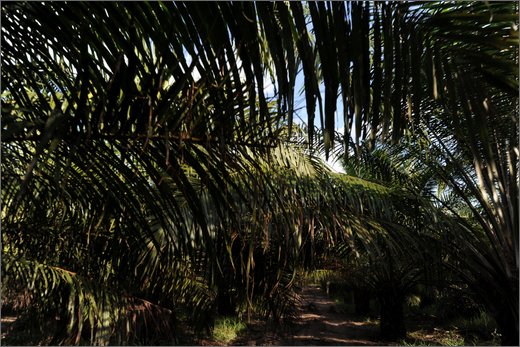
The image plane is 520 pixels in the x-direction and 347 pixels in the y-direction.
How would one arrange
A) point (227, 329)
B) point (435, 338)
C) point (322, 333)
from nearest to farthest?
point (227, 329) < point (435, 338) < point (322, 333)

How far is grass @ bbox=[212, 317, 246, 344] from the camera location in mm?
7477

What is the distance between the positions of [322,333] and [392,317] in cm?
148

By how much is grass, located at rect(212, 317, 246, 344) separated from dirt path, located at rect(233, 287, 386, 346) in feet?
0.54

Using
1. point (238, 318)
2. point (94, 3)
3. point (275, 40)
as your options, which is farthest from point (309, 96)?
point (238, 318)

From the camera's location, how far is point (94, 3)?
3.04ft

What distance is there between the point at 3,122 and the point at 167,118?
0.31 metres

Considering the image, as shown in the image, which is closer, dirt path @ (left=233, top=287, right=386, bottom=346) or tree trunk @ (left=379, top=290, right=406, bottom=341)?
dirt path @ (left=233, top=287, right=386, bottom=346)

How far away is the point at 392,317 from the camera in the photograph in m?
7.84

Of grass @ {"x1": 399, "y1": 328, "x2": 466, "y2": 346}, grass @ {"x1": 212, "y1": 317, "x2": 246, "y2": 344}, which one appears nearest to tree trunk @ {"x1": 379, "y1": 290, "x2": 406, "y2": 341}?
grass @ {"x1": 399, "y1": 328, "x2": 466, "y2": 346}

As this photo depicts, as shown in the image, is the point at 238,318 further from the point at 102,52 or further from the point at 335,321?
the point at 102,52

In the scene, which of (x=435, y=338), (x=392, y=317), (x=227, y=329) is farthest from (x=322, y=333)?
(x=435, y=338)

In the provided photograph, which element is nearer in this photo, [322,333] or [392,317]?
[392,317]

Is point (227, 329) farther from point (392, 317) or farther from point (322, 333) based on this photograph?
point (392, 317)

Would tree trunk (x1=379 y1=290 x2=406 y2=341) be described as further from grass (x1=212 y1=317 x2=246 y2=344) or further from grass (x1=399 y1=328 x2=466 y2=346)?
grass (x1=212 y1=317 x2=246 y2=344)
